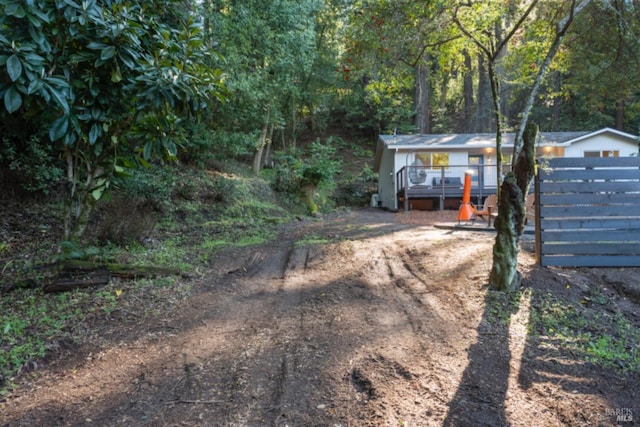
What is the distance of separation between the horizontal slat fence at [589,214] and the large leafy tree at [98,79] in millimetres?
4329

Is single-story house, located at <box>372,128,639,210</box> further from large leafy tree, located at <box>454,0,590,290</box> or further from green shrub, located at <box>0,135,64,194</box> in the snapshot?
green shrub, located at <box>0,135,64,194</box>

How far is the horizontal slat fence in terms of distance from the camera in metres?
4.56

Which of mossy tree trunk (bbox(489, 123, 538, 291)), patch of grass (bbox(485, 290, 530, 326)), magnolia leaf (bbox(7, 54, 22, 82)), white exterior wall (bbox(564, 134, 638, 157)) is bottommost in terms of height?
patch of grass (bbox(485, 290, 530, 326))

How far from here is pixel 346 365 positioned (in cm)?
267

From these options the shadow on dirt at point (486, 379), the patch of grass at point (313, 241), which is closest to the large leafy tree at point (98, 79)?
the patch of grass at point (313, 241)

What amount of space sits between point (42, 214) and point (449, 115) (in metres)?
29.5

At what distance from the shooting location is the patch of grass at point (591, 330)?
275 centimetres

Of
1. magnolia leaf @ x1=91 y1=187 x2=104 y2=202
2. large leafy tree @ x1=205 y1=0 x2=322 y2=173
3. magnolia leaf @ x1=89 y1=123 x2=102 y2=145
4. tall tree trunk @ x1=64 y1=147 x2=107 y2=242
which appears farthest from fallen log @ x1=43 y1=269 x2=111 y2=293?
large leafy tree @ x1=205 y1=0 x2=322 y2=173

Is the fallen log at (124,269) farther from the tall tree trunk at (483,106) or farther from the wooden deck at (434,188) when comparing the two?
Answer: the tall tree trunk at (483,106)

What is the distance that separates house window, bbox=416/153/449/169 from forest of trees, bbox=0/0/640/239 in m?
7.52

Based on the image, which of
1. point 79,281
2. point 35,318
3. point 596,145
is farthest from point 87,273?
point 596,145

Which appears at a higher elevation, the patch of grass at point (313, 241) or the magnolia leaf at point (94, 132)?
the magnolia leaf at point (94, 132)

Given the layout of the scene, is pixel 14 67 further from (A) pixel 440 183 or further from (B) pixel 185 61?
(A) pixel 440 183

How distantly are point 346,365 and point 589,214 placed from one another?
3.90m
